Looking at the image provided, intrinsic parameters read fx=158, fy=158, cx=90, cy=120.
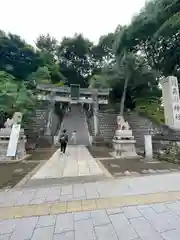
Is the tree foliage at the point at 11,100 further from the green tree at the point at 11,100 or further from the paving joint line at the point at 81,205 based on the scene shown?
the paving joint line at the point at 81,205

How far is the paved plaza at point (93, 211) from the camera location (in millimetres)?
2186

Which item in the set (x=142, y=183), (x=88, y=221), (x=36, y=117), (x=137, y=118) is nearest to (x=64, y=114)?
(x=36, y=117)

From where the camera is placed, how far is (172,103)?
11.5 metres

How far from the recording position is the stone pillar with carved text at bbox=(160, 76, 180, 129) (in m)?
11.4

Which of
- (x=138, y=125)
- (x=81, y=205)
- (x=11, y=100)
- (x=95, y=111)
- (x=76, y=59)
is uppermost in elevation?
(x=76, y=59)

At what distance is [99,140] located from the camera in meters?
13.8

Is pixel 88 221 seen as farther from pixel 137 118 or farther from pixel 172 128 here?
pixel 137 118

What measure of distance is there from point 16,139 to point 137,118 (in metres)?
13.6

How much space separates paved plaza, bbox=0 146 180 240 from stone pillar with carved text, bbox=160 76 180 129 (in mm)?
8130

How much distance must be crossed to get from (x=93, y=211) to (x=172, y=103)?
10.9 metres

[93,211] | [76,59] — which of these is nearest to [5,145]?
[93,211]

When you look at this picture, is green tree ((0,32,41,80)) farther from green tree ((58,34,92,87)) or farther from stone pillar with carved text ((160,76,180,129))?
stone pillar with carved text ((160,76,180,129))

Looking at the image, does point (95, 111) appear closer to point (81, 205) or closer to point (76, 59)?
point (81, 205)

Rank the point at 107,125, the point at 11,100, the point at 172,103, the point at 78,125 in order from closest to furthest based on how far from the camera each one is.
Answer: the point at 11,100 → the point at 172,103 → the point at 107,125 → the point at 78,125
